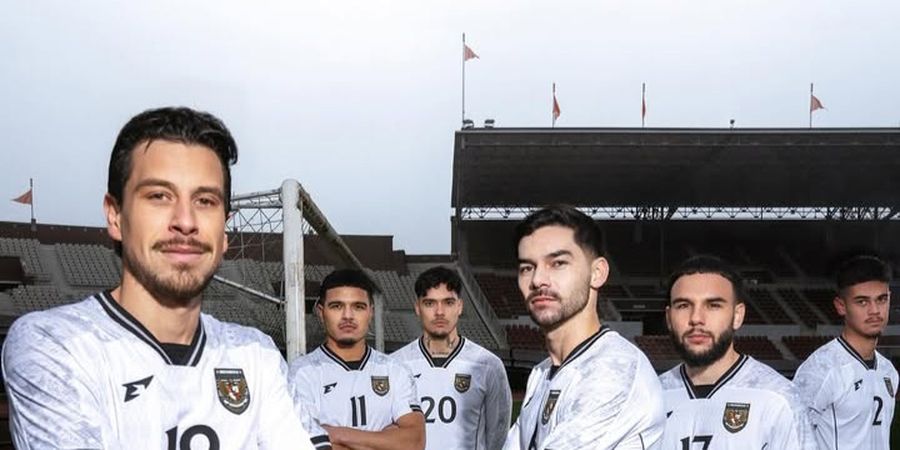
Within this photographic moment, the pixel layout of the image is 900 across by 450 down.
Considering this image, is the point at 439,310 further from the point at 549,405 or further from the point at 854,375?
the point at 549,405

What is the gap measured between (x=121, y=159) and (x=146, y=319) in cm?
39

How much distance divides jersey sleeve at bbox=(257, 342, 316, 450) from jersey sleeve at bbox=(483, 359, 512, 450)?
14.8 feet

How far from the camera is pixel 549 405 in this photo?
9.55 feet

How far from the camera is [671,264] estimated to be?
111 ft

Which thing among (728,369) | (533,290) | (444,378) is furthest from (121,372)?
(444,378)

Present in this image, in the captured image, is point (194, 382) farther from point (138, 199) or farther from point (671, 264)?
point (671, 264)

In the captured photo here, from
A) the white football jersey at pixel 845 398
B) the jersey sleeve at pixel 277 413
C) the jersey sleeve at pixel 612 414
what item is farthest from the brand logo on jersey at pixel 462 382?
the jersey sleeve at pixel 277 413

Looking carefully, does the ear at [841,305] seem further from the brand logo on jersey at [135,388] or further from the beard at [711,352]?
the brand logo on jersey at [135,388]

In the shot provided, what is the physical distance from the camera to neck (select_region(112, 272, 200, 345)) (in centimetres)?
206

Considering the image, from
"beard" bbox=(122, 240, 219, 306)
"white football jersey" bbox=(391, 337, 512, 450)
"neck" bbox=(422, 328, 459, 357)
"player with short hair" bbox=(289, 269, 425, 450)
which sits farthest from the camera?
"neck" bbox=(422, 328, 459, 357)

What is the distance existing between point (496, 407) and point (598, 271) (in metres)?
3.78

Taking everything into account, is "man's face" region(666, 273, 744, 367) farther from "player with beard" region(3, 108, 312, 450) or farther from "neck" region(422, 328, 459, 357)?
"neck" region(422, 328, 459, 357)

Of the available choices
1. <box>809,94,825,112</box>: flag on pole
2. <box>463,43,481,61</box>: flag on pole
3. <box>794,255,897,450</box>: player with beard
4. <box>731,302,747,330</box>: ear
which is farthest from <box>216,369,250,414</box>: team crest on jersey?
<box>809,94,825,112</box>: flag on pole

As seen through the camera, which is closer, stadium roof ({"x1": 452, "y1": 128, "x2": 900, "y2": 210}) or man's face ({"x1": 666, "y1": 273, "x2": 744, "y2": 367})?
man's face ({"x1": 666, "y1": 273, "x2": 744, "y2": 367})
